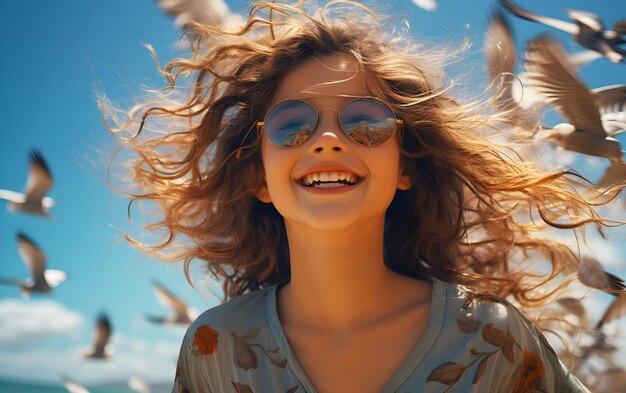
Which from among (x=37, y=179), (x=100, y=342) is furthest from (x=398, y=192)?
(x=100, y=342)

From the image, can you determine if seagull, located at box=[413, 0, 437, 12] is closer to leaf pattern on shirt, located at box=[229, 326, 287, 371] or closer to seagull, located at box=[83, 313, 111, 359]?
leaf pattern on shirt, located at box=[229, 326, 287, 371]

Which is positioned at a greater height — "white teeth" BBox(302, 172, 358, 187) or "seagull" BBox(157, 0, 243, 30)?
"seagull" BBox(157, 0, 243, 30)

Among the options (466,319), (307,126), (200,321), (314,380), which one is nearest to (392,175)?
(307,126)

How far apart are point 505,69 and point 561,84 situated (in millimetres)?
277

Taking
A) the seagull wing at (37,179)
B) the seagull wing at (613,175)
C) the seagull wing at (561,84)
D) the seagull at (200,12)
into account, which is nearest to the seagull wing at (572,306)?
the seagull wing at (613,175)

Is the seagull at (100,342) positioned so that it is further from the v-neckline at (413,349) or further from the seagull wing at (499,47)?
the v-neckline at (413,349)

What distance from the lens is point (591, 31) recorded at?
11.8 ft

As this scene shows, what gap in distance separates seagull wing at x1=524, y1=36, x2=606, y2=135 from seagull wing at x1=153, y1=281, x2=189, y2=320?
3.94 metres

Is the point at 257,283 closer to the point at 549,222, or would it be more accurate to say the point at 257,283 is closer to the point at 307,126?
the point at 307,126

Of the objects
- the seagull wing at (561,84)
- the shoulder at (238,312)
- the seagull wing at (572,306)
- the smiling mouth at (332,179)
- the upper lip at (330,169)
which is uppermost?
the seagull wing at (561,84)

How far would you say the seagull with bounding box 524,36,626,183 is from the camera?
312 centimetres

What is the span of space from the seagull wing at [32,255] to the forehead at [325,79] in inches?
180

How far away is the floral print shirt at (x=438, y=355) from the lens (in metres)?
2.42

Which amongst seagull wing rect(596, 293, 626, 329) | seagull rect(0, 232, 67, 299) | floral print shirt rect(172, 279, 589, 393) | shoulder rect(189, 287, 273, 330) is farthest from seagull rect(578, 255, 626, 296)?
seagull rect(0, 232, 67, 299)
